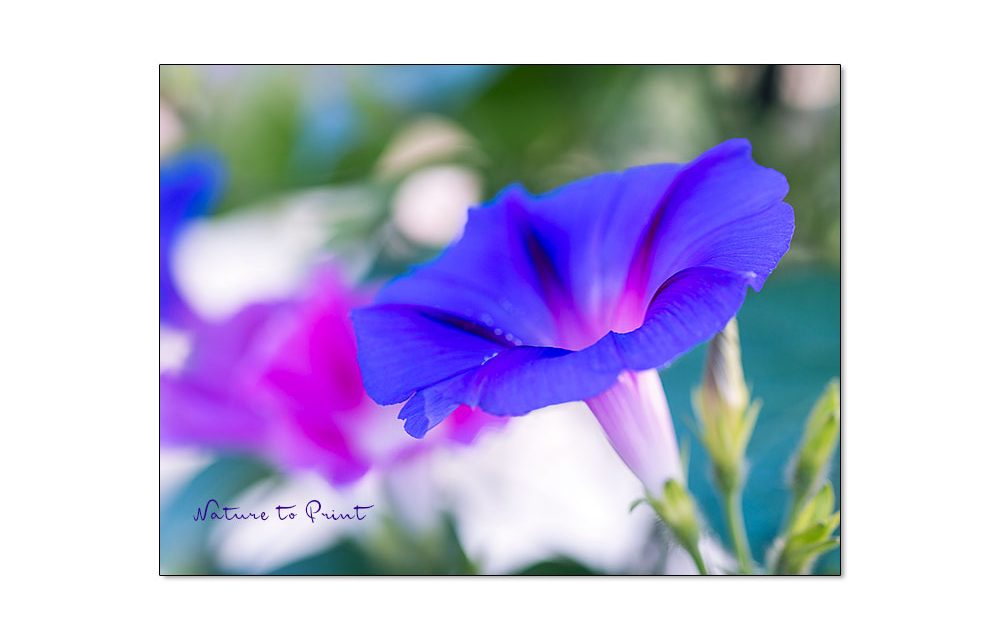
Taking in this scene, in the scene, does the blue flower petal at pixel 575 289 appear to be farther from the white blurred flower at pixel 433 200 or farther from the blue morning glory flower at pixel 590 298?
the white blurred flower at pixel 433 200

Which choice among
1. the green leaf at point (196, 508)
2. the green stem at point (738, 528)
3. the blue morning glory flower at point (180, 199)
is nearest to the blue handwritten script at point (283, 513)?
the green leaf at point (196, 508)

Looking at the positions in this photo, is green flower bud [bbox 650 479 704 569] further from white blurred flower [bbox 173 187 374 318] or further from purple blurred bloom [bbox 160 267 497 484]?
white blurred flower [bbox 173 187 374 318]

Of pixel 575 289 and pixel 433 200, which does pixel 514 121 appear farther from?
pixel 575 289

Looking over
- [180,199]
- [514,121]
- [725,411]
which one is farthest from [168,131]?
[725,411]

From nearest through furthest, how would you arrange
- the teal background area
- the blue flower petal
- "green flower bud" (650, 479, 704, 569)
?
the blue flower petal → "green flower bud" (650, 479, 704, 569) → the teal background area

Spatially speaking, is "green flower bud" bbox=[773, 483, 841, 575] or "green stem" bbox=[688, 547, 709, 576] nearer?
"green stem" bbox=[688, 547, 709, 576]

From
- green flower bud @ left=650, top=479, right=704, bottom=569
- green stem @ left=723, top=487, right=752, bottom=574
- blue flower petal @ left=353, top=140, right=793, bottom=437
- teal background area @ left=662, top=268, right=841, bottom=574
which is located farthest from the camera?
teal background area @ left=662, top=268, right=841, bottom=574

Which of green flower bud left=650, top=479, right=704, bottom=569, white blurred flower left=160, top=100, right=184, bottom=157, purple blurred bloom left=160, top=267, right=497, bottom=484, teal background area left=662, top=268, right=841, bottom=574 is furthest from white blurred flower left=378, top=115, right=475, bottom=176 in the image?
green flower bud left=650, top=479, right=704, bottom=569
